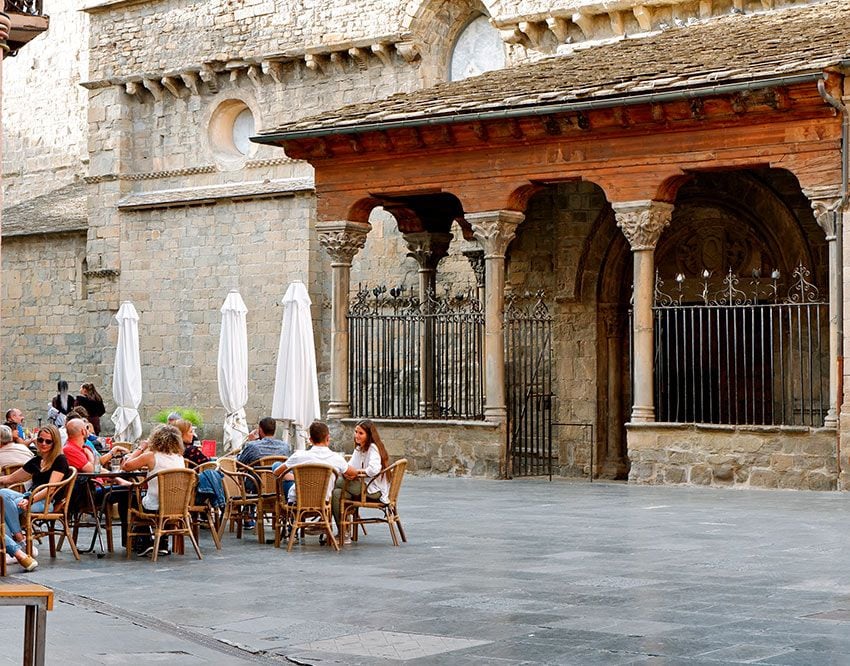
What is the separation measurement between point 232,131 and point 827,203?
15127 millimetres

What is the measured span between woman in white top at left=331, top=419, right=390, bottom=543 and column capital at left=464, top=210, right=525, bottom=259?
7.45 meters

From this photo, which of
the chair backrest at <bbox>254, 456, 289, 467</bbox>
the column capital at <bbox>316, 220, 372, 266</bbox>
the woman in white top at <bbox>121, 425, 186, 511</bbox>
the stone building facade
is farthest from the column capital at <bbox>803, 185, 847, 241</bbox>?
the woman in white top at <bbox>121, 425, 186, 511</bbox>

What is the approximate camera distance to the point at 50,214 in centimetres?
3366

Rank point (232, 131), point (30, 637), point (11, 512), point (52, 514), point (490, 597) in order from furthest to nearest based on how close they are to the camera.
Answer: point (232, 131) < point (52, 514) < point (11, 512) < point (490, 597) < point (30, 637)

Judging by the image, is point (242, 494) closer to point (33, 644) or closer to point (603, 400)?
point (33, 644)

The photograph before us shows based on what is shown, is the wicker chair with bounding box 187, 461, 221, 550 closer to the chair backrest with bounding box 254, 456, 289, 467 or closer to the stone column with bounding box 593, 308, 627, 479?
the chair backrest with bounding box 254, 456, 289, 467

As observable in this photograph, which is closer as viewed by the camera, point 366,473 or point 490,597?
point 490,597

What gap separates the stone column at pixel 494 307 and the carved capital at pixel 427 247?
3227 mm

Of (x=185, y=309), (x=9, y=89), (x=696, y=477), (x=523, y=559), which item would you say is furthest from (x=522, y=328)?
(x=9, y=89)

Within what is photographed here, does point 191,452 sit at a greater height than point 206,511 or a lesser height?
greater

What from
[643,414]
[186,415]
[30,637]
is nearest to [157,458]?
→ [30,637]

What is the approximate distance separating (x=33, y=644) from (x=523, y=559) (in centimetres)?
584

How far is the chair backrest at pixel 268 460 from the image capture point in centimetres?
1339

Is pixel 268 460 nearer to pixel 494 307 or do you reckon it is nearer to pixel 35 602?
pixel 494 307
